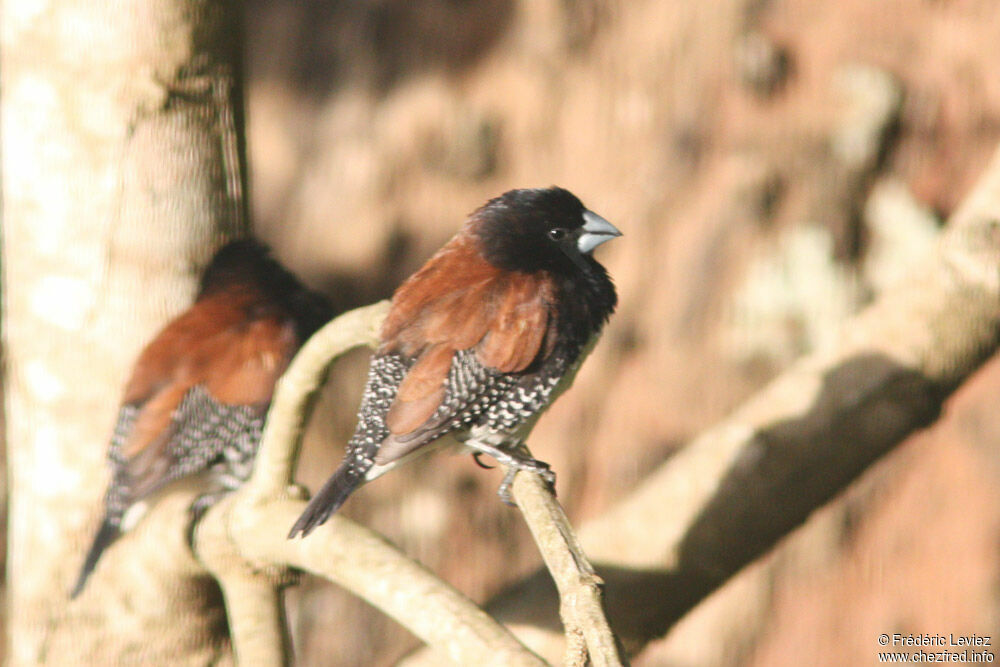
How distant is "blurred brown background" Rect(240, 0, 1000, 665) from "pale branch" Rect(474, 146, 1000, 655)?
3.63 ft

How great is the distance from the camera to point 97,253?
74.0 inches

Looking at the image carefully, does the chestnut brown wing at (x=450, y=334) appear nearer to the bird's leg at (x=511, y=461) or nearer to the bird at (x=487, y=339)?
the bird at (x=487, y=339)

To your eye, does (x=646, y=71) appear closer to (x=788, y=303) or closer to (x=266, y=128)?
(x=788, y=303)

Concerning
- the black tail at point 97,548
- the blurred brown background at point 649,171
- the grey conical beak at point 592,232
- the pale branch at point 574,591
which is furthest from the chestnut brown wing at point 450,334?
the blurred brown background at point 649,171

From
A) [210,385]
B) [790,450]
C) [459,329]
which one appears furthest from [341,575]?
[790,450]

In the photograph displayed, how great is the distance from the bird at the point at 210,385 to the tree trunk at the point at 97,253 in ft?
0.11

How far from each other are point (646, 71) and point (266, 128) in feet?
3.87

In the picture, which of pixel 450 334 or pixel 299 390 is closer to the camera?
pixel 450 334

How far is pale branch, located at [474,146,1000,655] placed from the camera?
187 centimetres

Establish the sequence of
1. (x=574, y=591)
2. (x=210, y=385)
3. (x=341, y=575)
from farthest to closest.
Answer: (x=210, y=385) < (x=341, y=575) < (x=574, y=591)

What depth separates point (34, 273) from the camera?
6.26ft

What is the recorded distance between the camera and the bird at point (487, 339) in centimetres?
153

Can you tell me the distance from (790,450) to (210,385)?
3.85 feet

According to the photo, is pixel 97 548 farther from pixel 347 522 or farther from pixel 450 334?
pixel 450 334
